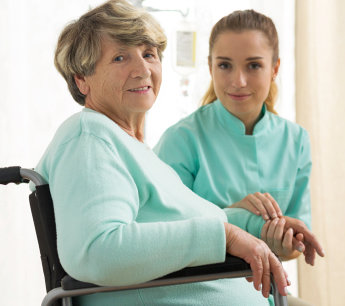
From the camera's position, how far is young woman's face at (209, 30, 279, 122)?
1771 mm

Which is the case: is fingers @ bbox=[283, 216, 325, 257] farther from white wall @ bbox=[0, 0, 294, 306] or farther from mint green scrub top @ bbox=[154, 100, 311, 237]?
white wall @ bbox=[0, 0, 294, 306]

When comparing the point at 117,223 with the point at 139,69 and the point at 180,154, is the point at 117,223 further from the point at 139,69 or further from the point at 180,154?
the point at 180,154

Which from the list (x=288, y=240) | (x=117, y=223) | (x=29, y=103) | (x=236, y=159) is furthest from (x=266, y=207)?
(x=29, y=103)

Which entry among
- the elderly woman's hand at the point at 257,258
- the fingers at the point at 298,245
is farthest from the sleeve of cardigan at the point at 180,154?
the elderly woman's hand at the point at 257,258

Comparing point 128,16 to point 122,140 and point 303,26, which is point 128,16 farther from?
point 303,26

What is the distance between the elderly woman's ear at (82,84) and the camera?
50.2 inches

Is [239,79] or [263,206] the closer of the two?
[263,206]

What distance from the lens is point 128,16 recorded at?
1223 millimetres

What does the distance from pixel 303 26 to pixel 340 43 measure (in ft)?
0.84

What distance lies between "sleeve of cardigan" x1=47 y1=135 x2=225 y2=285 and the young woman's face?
0.84 metres

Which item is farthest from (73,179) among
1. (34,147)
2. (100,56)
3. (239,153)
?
(34,147)

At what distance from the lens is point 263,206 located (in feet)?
4.92

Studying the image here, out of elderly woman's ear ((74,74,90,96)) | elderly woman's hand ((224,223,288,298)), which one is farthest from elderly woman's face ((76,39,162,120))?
elderly woman's hand ((224,223,288,298))

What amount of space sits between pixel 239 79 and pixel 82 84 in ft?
2.14
